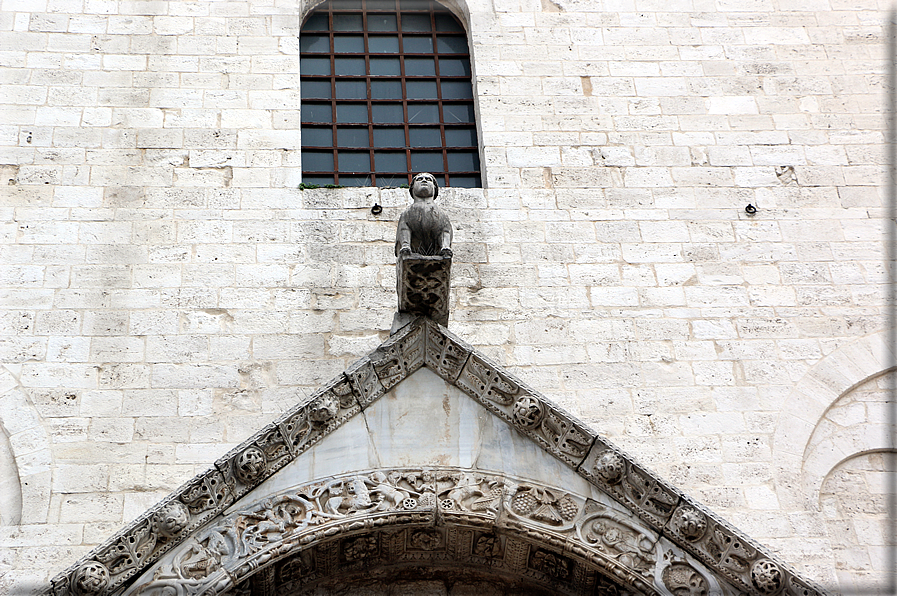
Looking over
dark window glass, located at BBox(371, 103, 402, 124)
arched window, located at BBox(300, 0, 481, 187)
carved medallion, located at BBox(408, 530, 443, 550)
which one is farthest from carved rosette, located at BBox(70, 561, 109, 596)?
dark window glass, located at BBox(371, 103, 402, 124)

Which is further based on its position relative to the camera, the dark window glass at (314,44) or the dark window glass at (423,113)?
the dark window glass at (314,44)

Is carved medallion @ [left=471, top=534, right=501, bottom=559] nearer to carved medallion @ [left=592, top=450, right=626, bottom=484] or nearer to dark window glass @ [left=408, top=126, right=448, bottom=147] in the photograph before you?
carved medallion @ [left=592, top=450, right=626, bottom=484]

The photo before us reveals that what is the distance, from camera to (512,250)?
9531mm

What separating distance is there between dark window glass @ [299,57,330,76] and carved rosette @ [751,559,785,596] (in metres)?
5.94

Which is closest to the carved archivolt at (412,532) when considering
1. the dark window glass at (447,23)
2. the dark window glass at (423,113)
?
the dark window glass at (423,113)

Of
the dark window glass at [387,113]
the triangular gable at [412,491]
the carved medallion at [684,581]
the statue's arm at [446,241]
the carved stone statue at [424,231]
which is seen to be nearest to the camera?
the triangular gable at [412,491]

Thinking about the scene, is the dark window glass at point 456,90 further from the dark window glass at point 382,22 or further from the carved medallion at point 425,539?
the carved medallion at point 425,539

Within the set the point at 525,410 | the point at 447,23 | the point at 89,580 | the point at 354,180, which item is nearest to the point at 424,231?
the point at 525,410

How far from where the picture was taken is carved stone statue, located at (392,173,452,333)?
304 inches

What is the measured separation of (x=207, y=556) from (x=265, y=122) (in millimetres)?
4266

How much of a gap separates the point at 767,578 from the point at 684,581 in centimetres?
48

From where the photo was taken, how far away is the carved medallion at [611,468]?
24.5 feet

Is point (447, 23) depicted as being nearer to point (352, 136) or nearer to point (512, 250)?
point (352, 136)

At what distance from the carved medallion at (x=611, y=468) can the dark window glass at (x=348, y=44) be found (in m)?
5.15
